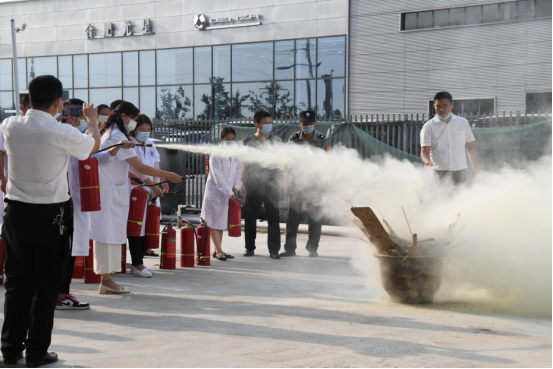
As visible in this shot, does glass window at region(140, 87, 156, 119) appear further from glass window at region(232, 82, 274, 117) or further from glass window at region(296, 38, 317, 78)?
glass window at region(296, 38, 317, 78)

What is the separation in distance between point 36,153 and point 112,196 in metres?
2.29

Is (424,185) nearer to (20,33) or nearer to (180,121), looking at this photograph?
(180,121)

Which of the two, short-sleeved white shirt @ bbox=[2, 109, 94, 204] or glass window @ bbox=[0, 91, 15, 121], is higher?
glass window @ bbox=[0, 91, 15, 121]

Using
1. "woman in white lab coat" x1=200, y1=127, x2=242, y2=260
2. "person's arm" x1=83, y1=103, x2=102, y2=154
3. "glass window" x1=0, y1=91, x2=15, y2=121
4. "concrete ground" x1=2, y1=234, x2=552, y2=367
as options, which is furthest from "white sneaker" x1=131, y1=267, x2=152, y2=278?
"glass window" x1=0, y1=91, x2=15, y2=121

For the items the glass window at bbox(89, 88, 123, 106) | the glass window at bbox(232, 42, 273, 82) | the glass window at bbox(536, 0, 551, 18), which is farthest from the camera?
the glass window at bbox(89, 88, 123, 106)

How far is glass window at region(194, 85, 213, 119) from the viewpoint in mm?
30156

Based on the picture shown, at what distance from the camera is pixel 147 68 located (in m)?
31.6

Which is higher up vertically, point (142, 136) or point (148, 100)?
point (148, 100)

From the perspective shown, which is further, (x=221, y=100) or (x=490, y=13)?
(x=221, y=100)

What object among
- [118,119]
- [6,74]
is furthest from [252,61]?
[118,119]

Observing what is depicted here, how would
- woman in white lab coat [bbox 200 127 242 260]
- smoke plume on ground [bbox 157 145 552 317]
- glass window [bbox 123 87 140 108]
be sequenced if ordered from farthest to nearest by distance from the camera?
1. glass window [bbox 123 87 140 108]
2. woman in white lab coat [bbox 200 127 242 260]
3. smoke plume on ground [bbox 157 145 552 317]

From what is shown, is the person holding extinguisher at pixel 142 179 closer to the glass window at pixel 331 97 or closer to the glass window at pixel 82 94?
the glass window at pixel 331 97

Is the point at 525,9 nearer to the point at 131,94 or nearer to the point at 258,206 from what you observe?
the point at 258,206

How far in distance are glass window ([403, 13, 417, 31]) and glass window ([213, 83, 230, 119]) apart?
928 centimetres
